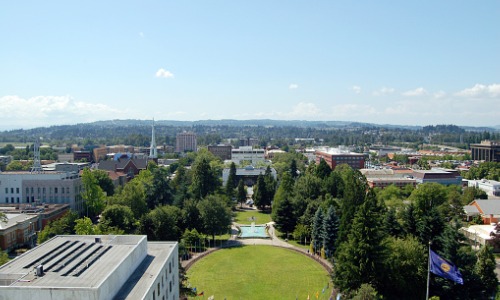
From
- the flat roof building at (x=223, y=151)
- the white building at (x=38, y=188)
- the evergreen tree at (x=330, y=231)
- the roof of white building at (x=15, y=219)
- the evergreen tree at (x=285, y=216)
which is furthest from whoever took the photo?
the flat roof building at (x=223, y=151)

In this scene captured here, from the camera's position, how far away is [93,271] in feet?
78.9

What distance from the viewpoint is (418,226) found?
4306cm

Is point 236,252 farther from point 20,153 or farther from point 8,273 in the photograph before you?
point 20,153

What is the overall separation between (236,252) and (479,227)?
33.5 metres

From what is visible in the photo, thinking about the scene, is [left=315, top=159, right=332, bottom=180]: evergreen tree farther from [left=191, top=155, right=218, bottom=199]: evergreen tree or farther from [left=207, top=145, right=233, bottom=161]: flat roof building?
[left=207, top=145, right=233, bottom=161]: flat roof building

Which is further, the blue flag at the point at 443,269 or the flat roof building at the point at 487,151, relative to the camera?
the flat roof building at the point at 487,151

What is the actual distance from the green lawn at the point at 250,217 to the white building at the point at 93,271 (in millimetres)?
38622

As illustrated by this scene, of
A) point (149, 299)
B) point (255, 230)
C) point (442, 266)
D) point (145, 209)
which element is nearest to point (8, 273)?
point (149, 299)

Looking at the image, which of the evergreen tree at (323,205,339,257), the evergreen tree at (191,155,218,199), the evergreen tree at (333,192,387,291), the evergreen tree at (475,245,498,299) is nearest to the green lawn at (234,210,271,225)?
the evergreen tree at (191,155,218,199)

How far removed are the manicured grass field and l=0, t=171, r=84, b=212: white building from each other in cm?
2615

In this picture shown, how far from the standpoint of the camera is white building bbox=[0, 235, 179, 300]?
20750 mm

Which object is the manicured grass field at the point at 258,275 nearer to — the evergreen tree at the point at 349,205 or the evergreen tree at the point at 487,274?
the evergreen tree at the point at 349,205

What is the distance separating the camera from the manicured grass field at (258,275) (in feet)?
129

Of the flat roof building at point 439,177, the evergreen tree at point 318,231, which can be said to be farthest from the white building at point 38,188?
the flat roof building at point 439,177
